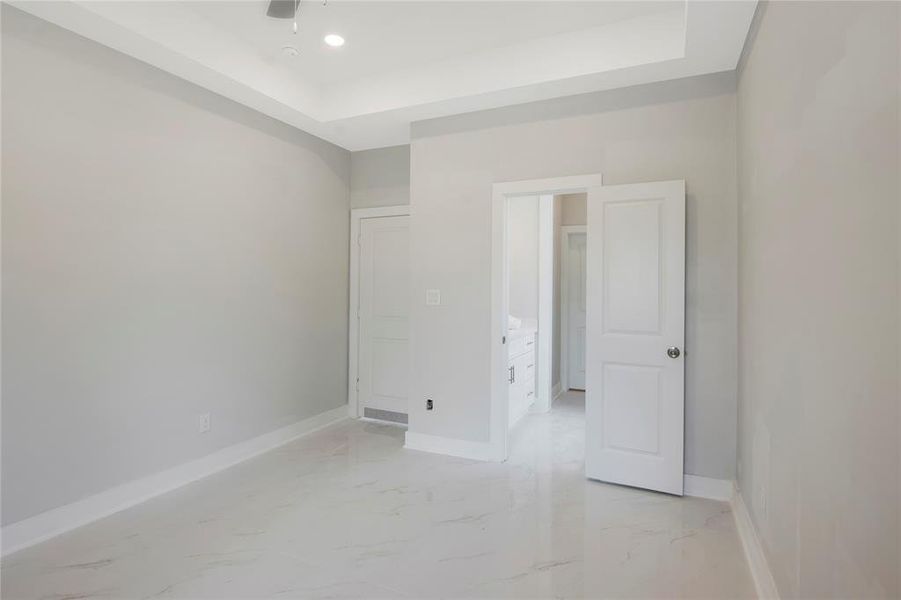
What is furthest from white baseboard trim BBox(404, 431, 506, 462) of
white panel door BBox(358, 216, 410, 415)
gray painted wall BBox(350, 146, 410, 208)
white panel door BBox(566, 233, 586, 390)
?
white panel door BBox(566, 233, 586, 390)

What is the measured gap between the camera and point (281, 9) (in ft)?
8.84

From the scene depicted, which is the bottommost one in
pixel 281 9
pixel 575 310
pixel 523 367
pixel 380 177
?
pixel 523 367

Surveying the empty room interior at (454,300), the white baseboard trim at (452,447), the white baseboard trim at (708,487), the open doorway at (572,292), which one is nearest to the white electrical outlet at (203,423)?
the empty room interior at (454,300)

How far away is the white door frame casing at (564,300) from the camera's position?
588 cm

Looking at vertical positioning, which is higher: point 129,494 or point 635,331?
point 635,331

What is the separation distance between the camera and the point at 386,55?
3.29 meters

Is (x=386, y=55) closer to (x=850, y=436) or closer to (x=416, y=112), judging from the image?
(x=416, y=112)

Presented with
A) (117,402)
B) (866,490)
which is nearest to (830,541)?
(866,490)

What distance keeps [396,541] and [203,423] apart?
1.76 m

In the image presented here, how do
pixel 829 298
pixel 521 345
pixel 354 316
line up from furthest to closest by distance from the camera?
1. pixel 354 316
2. pixel 521 345
3. pixel 829 298

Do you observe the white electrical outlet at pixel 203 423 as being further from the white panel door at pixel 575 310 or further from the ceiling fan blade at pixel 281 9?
the white panel door at pixel 575 310

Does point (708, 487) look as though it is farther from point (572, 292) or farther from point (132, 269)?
point (132, 269)

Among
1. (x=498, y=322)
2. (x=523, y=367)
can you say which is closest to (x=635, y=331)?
(x=498, y=322)

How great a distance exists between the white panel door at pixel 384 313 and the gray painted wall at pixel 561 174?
2.34ft
